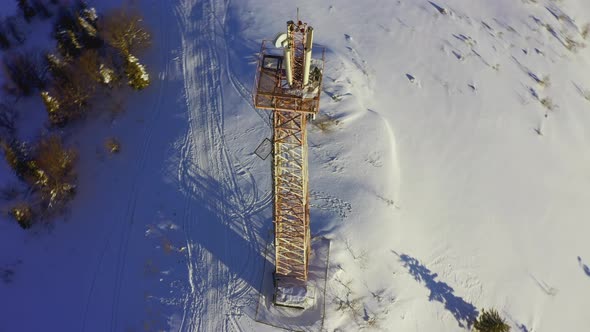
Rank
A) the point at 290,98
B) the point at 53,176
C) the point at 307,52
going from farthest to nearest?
the point at 53,176 → the point at 290,98 → the point at 307,52

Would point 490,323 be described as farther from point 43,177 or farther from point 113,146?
point 43,177

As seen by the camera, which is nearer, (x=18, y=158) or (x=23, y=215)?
(x=23, y=215)

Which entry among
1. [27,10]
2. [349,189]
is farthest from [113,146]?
[27,10]

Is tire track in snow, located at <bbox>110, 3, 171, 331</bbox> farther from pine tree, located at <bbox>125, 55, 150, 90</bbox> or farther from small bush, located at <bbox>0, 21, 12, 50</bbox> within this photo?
small bush, located at <bbox>0, 21, 12, 50</bbox>

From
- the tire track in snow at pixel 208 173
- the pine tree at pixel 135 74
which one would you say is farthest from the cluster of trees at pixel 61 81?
the tire track in snow at pixel 208 173

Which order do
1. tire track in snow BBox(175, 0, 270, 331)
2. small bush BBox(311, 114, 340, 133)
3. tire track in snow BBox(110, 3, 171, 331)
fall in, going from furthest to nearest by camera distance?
small bush BBox(311, 114, 340, 133) < tire track in snow BBox(110, 3, 171, 331) < tire track in snow BBox(175, 0, 270, 331)

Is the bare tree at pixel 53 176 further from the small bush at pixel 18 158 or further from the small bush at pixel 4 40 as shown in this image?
the small bush at pixel 4 40

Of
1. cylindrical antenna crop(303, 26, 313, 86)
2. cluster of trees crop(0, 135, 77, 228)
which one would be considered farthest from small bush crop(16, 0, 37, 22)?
cylindrical antenna crop(303, 26, 313, 86)

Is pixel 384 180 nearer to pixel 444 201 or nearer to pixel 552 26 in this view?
pixel 444 201
